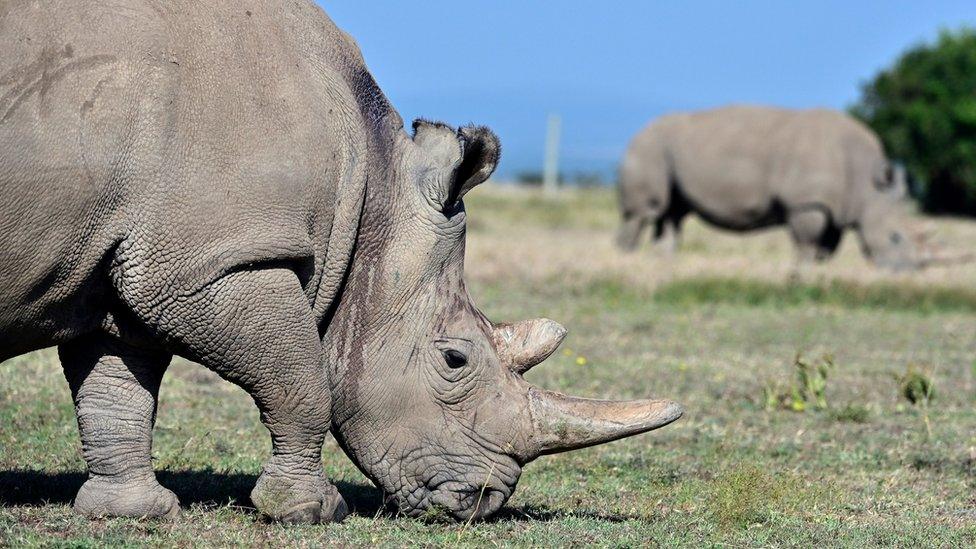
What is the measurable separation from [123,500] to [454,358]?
1.34 metres

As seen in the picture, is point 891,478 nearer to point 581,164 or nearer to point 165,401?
point 165,401

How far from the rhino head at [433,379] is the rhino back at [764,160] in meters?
14.5

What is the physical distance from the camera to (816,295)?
1462 cm

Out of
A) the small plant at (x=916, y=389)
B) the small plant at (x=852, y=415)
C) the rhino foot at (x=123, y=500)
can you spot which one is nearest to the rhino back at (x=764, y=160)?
the small plant at (x=916, y=389)

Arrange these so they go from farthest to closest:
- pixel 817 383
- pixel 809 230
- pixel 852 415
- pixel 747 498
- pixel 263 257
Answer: pixel 809 230 → pixel 817 383 → pixel 852 415 → pixel 747 498 → pixel 263 257

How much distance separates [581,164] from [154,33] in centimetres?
12014

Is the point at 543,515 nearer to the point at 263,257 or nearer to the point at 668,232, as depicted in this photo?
the point at 263,257

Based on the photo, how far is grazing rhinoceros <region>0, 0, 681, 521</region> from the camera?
15.4ft

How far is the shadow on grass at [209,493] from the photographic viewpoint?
5766 mm

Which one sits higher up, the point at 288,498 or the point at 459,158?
the point at 459,158

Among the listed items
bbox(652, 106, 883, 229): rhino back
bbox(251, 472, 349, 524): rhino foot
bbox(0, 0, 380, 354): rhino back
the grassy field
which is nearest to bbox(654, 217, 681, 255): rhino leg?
bbox(652, 106, 883, 229): rhino back

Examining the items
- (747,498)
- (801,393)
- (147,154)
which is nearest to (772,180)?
(801,393)

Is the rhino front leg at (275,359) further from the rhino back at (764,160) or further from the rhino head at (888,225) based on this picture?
the rhino back at (764,160)

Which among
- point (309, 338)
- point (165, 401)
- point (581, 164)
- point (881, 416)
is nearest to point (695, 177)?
point (881, 416)
